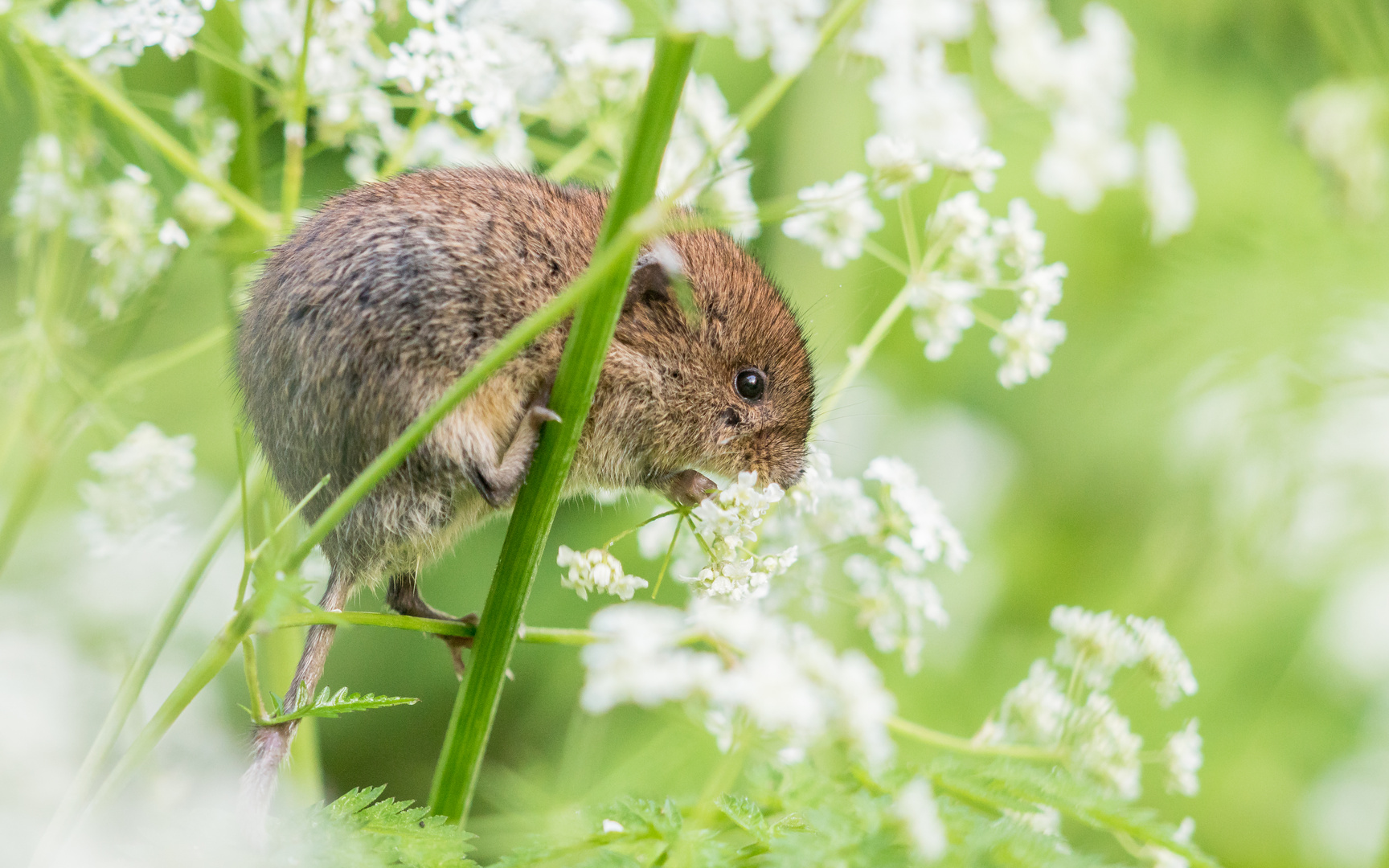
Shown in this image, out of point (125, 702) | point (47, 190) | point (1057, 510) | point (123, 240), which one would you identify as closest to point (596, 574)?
point (125, 702)

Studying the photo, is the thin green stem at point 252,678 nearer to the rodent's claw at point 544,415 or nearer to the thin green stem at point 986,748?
Result: the rodent's claw at point 544,415

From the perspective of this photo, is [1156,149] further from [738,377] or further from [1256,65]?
[1256,65]

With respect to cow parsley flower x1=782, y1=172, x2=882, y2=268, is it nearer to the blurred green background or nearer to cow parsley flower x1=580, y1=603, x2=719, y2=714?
the blurred green background

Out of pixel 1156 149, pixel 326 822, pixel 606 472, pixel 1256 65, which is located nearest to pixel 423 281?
A: pixel 606 472

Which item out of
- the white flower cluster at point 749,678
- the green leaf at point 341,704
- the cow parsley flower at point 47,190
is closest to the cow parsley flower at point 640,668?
the white flower cluster at point 749,678

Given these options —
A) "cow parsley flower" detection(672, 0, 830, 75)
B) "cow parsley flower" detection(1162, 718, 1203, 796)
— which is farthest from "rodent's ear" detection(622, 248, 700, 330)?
"cow parsley flower" detection(1162, 718, 1203, 796)

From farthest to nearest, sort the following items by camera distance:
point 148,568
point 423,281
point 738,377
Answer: point 148,568 < point 738,377 < point 423,281

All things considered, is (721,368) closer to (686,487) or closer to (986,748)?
(686,487)
